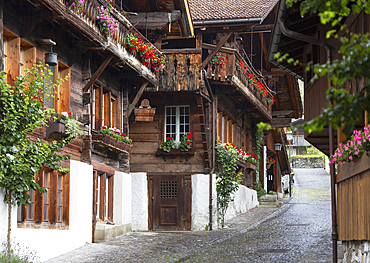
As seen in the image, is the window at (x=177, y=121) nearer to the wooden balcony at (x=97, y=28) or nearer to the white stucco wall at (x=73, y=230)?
the wooden balcony at (x=97, y=28)

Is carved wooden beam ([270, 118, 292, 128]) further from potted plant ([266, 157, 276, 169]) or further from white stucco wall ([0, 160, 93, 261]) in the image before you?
white stucco wall ([0, 160, 93, 261])

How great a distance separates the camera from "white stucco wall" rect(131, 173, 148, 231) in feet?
59.9

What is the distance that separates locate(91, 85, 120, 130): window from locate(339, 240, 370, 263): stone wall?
7503 millimetres

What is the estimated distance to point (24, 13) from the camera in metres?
10.2

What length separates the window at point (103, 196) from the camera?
14.7m

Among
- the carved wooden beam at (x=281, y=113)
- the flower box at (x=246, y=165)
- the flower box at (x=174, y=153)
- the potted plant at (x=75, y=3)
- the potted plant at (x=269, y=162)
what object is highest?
the potted plant at (x=75, y=3)

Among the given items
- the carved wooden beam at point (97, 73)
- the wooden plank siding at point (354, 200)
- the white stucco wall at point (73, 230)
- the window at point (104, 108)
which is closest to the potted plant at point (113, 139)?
the window at point (104, 108)

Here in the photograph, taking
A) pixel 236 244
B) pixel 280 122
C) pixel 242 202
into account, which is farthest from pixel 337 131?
pixel 280 122

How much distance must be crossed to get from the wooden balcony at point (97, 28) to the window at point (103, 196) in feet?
10.2

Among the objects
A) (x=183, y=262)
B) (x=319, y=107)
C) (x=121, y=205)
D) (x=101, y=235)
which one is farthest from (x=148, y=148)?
(x=319, y=107)

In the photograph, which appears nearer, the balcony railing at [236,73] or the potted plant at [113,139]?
the potted plant at [113,139]

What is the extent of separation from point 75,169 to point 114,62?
3238 mm

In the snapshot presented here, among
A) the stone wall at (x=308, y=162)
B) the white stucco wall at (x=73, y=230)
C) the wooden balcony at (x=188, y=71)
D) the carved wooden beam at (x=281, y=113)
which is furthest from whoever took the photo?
the stone wall at (x=308, y=162)

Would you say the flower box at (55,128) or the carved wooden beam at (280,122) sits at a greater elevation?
the carved wooden beam at (280,122)
